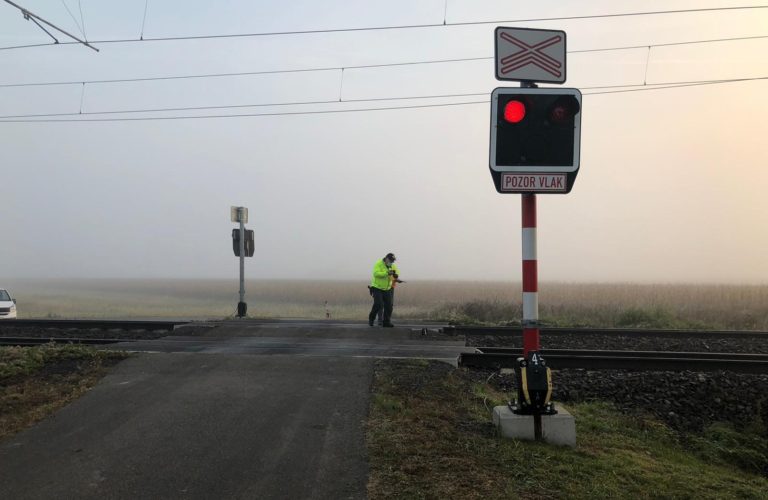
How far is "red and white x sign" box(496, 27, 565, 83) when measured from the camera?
5.12 metres

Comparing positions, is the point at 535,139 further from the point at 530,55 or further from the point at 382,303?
the point at 382,303

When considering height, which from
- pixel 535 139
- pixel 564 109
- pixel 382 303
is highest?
pixel 564 109

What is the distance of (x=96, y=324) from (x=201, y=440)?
13.7 metres

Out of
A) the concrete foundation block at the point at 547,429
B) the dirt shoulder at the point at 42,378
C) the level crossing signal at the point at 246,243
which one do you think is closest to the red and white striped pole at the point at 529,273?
the concrete foundation block at the point at 547,429

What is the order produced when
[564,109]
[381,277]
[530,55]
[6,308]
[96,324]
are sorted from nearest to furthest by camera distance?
1. [564,109]
2. [530,55]
3. [381,277]
4. [96,324]
5. [6,308]

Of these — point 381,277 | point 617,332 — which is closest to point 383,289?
point 381,277

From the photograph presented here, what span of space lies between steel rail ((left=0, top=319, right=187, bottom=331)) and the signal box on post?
1231 centimetres

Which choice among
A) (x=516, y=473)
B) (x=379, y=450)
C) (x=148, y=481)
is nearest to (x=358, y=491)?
(x=379, y=450)

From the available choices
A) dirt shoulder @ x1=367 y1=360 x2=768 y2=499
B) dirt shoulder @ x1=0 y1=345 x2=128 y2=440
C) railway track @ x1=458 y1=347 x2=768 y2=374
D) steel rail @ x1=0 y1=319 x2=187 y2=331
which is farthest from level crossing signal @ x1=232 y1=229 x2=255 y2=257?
dirt shoulder @ x1=367 y1=360 x2=768 y2=499

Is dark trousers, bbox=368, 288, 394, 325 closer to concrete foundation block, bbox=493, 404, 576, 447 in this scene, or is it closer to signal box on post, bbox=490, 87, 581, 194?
concrete foundation block, bbox=493, 404, 576, 447

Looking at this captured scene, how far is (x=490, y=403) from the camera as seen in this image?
6.51 metres


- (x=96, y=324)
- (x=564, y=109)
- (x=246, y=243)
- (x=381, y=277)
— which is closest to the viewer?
(x=564, y=109)

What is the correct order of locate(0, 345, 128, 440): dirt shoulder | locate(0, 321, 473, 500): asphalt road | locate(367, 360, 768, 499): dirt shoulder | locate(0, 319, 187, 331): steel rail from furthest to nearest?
locate(0, 319, 187, 331): steel rail, locate(0, 345, 128, 440): dirt shoulder, locate(0, 321, 473, 500): asphalt road, locate(367, 360, 768, 499): dirt shoulder

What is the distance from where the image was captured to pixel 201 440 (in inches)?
198
